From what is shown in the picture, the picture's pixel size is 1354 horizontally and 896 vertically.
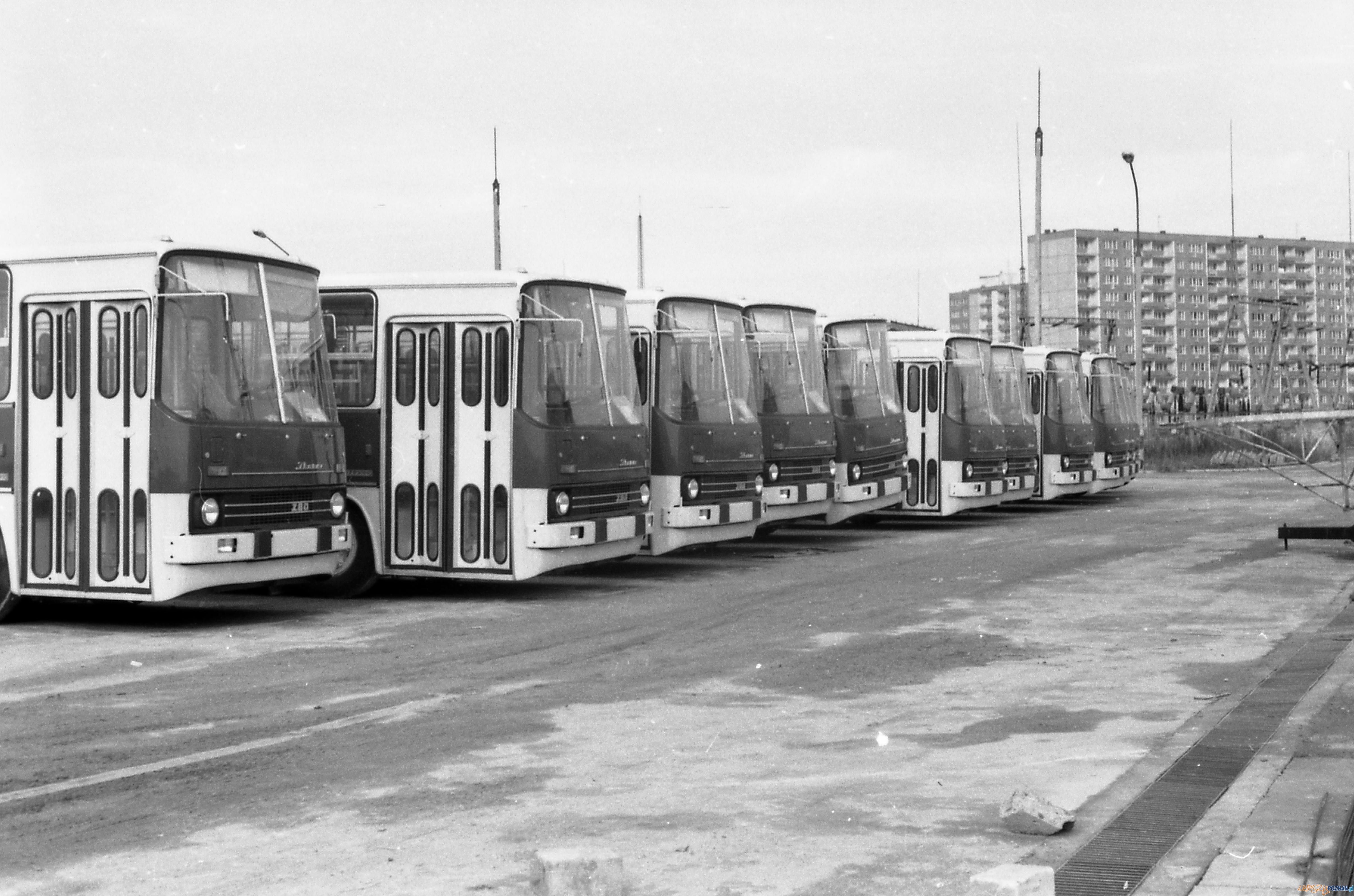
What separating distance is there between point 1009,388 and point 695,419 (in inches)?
418

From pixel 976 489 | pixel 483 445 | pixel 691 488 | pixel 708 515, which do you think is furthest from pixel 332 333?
pixel 976 489

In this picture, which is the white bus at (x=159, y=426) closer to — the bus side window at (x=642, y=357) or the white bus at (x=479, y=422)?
the white bus at (x=479, y=422)

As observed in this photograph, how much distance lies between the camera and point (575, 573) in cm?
1845

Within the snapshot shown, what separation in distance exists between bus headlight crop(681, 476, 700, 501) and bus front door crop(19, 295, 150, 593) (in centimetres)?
610

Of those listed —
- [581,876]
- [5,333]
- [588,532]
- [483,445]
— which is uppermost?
[5,333]

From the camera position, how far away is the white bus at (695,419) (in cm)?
1773

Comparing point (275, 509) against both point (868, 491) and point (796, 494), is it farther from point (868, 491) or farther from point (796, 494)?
point (868, 491)

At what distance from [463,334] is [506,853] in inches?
372

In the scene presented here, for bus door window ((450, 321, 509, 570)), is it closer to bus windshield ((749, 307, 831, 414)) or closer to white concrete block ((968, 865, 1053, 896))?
bus windshield ((749, 307, 831, 414))

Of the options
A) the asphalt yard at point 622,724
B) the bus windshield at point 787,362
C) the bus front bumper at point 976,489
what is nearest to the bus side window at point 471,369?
the asphalt yard at point 622,724

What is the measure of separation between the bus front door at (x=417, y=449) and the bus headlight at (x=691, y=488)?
3080 millimetres

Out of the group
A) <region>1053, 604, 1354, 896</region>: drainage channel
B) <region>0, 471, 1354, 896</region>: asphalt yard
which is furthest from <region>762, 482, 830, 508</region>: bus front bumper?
<region>1053, 604, 1354, 896</region>: drainage channel

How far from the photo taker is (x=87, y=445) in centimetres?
1330

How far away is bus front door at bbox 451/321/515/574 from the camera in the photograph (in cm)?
1509
